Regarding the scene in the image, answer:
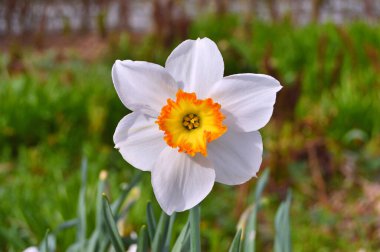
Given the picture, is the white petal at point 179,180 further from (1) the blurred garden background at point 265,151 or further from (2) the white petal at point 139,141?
(1) the blurred garden background at point 265,151

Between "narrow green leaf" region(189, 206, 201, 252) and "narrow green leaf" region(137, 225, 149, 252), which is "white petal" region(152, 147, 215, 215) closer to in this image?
"narrow green leaf" region(189, 206, 201, 252)

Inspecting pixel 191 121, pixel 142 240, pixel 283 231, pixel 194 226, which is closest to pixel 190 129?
pixel 191 121

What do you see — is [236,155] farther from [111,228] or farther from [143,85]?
[111,228]

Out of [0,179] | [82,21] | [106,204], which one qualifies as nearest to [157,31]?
[82,21]

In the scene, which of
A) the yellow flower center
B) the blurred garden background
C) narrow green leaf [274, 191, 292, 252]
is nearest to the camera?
the yellow flower center

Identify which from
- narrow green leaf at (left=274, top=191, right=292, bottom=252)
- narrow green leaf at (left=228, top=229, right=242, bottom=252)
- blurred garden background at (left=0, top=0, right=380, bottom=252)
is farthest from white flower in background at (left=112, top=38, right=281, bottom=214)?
blurred garden background at (left=0, top=0, right=380, bottom=252)

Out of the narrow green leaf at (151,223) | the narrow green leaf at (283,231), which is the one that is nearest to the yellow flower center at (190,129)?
the narrow green leaf at (151,223)
